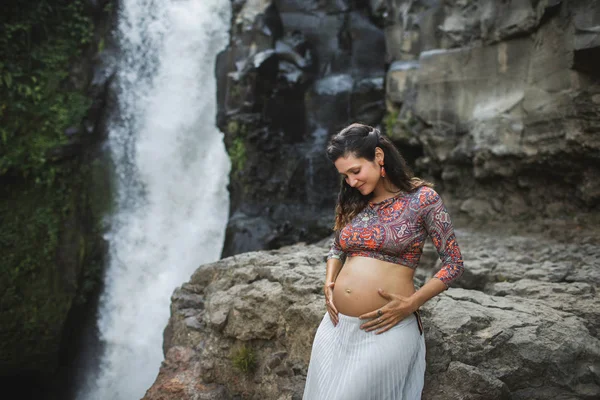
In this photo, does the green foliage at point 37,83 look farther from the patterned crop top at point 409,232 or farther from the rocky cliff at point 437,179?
the patterned crop top at point 409,232

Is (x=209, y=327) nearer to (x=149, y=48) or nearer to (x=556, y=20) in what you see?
(x=556, y=20)

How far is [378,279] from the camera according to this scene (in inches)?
87.7

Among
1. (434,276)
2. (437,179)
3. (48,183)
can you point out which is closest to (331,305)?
(434,276)

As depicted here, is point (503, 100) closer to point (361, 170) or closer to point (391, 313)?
point (361, 170)

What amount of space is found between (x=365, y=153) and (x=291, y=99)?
10896 millimetres

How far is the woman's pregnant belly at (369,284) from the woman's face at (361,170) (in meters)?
0.35

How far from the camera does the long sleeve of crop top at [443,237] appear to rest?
217 centimetres

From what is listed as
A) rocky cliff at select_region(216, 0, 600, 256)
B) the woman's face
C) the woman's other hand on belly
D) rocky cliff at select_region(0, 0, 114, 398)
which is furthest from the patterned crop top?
rocky cliff at select_region(0, 0, 114, 398)

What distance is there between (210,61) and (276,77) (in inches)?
110

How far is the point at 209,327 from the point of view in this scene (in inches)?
165

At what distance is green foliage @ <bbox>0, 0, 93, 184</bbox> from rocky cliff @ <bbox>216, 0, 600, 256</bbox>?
398cm

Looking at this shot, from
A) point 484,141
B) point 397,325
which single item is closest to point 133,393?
point 484,141

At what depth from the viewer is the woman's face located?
2.27m

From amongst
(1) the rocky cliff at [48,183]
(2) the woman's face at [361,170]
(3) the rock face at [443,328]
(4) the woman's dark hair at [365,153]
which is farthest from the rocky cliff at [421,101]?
(2) the woman's face at [361,170]
